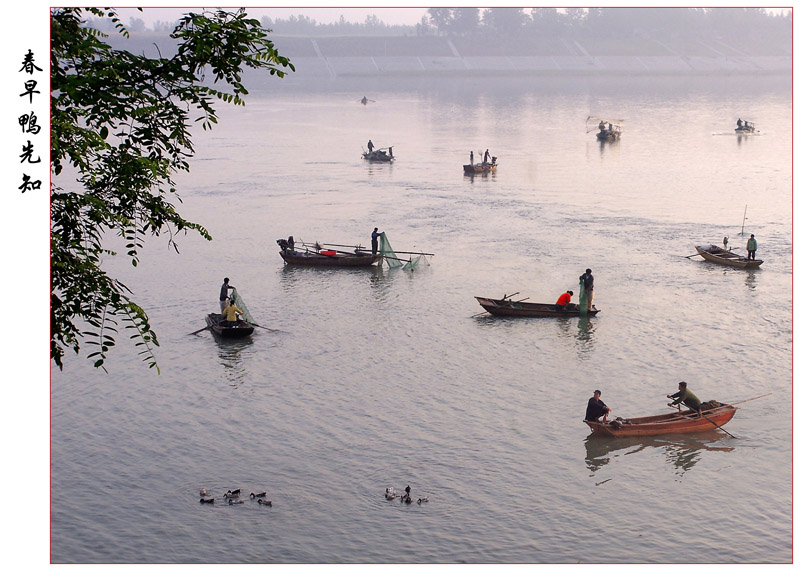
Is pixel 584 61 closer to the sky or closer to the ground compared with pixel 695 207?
closer to the sky

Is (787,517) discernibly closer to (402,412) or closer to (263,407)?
(402,412)

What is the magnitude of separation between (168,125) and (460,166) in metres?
54.2

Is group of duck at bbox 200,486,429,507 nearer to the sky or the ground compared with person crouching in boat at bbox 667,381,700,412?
nearer to the ground

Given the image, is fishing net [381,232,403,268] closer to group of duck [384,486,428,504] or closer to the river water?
the river water

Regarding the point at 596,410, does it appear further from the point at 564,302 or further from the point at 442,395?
the point at 564,302

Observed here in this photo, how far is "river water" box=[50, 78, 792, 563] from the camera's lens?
17.6m

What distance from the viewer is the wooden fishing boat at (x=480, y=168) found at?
61969mm

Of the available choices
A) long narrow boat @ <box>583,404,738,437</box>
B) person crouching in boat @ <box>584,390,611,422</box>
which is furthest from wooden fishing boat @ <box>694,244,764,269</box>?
person crouching in boat @ <box>584,390,611,422</box>

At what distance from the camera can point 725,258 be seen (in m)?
37.2

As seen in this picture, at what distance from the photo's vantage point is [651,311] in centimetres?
3133

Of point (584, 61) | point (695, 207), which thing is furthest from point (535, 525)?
point (584, 61)

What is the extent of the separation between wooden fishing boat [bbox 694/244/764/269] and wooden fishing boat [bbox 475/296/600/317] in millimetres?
9194

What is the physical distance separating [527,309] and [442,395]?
7489 millimetres

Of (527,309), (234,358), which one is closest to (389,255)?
(527,309)
